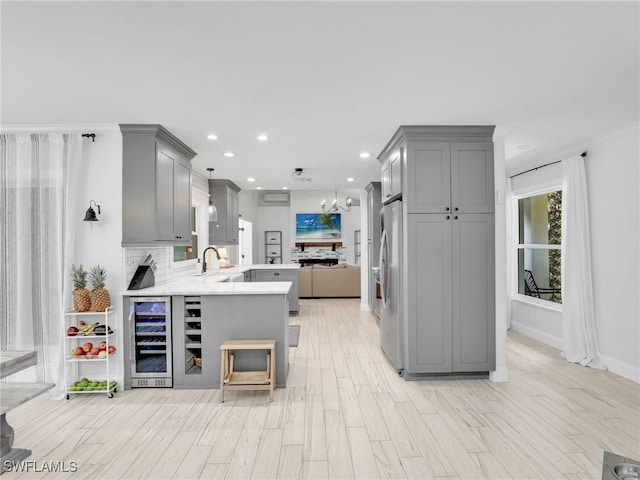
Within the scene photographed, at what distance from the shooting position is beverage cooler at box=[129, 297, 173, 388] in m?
3.36

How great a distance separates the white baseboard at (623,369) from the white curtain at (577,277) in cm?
6

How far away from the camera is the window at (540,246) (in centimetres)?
487

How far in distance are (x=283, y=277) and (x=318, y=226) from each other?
590cm

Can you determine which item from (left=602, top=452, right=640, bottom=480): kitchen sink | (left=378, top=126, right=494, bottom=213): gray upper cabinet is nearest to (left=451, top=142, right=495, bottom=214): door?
(left=378, top=126, right=494, bottom=213): gray upper cabinet

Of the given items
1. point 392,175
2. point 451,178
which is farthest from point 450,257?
point 392,175

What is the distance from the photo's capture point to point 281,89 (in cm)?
251

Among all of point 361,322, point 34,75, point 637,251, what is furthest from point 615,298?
point 34,75

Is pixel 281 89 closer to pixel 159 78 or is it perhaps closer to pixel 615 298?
pixel 159 78

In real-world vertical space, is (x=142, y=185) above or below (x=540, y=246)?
above

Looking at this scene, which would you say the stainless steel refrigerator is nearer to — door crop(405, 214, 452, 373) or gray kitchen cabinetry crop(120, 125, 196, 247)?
door crop(405, 214, 452, 373)

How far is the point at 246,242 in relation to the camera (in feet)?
36.3

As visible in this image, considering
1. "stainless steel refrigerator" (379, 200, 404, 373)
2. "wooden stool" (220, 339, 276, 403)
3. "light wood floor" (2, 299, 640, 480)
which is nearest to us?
"light wood floor" (2, 299, 640, 480)

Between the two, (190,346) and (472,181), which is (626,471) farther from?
(190,346)

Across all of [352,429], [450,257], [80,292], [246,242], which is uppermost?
[246,242]
